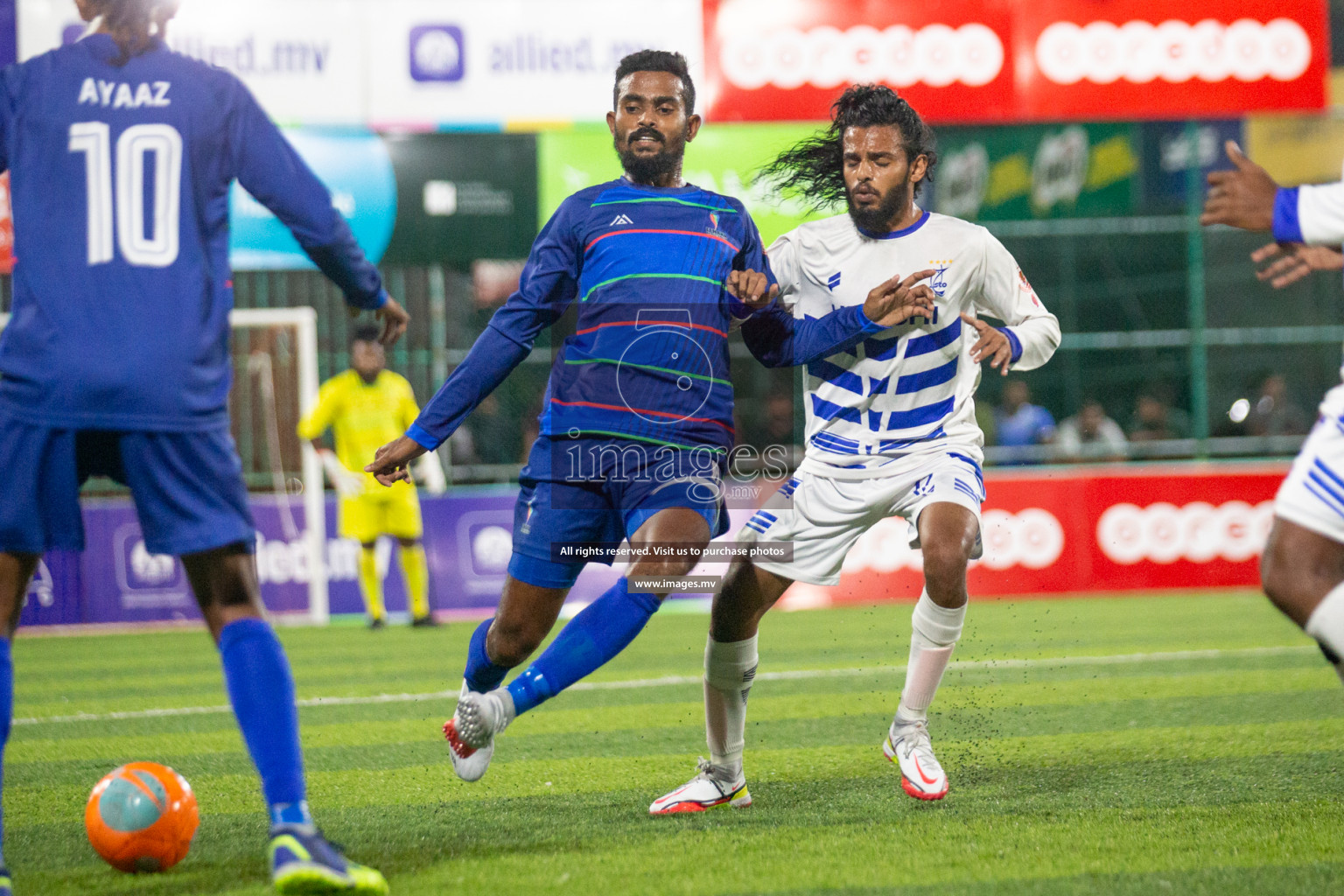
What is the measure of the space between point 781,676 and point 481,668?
407 centimetres

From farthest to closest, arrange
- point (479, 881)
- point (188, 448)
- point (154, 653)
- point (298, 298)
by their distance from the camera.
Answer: point (298, 298)
point (154, 653)
point (479, 881)
point (188, 448)

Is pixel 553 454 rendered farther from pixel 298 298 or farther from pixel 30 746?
pixel 298 298

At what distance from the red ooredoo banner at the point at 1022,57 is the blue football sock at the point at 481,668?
32.8 ft

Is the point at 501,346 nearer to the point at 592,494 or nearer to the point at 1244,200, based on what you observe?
the point at 592,494

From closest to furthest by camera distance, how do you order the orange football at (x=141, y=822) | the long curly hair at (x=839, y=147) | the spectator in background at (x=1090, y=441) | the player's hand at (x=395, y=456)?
the orange football at (x=141, y=822) → the player's hand at (x=395, y=456) → the long curly hair at (x=839, y=147) → the spectator in background at (x=1090, y=441)

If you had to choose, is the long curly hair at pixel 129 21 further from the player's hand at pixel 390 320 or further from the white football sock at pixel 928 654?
the white football sock at pixel 928 654

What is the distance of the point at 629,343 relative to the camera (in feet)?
13.1

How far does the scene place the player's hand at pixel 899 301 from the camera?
4109 millimetres

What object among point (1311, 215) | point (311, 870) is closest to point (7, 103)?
point (311, 870)

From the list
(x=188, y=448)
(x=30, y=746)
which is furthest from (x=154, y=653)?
(x=188, y=448)

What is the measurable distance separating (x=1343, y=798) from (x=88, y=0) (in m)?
3.85

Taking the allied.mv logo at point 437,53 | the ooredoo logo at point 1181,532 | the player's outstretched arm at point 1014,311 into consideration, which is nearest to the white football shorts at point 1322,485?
the player's outstretched arm at point 1014,311

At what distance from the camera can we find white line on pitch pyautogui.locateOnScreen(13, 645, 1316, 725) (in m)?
7.07

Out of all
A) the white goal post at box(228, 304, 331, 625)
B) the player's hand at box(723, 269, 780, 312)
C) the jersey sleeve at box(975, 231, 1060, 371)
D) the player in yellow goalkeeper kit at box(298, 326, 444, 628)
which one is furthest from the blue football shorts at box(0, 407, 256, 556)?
the white goal post at box(228, 304, 331, 625)
